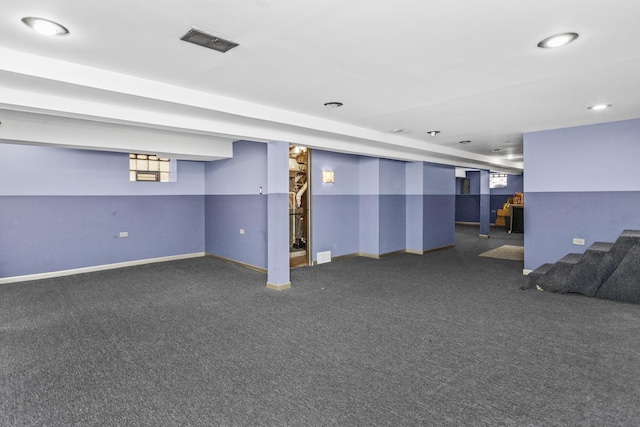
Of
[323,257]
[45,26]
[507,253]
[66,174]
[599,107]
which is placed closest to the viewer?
[45,26]

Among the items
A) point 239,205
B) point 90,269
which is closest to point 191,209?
point 239,205

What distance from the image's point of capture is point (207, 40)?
2.48 metres

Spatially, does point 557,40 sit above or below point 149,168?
above

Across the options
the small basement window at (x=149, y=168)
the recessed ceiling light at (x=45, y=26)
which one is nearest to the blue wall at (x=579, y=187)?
the recessed ceiling light at (x=45, y=26)

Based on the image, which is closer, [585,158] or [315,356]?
[315,356]

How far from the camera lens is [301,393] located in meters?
2.48

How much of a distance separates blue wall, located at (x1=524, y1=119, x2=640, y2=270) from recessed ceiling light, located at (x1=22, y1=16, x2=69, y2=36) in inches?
252

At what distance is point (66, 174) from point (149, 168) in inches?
57.0

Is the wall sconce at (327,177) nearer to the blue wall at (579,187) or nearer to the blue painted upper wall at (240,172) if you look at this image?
the blue painted upper wall at (240,172)

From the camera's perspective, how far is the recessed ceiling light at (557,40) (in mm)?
2418

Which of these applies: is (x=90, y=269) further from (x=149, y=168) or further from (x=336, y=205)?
(x=336, y=205)

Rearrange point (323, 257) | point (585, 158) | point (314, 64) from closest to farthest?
point (314, 64), point (585, 158), point (323, 257)

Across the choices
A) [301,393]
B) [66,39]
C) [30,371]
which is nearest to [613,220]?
[301,393]

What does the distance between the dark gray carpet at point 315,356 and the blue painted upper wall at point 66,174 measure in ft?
5.63
